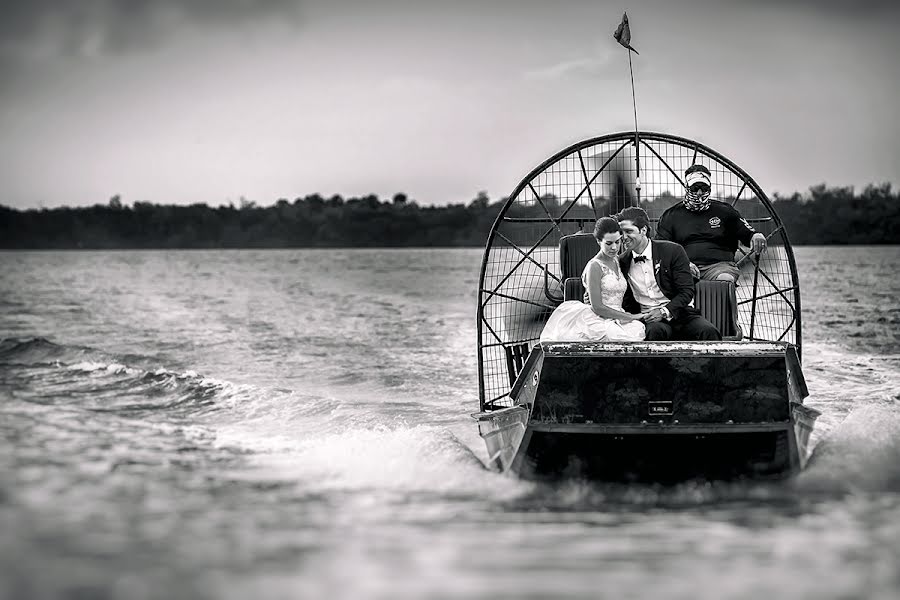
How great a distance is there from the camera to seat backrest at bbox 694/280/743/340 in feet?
22.4

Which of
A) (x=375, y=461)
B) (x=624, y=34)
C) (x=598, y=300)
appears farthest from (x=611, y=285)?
(x=624, y=34)

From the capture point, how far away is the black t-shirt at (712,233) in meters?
7.62

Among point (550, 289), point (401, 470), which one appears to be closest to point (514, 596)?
point (401, 470)

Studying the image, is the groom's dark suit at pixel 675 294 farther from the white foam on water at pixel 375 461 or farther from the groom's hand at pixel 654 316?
the white foam on water at pixel 375 461

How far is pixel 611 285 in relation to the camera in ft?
19.2

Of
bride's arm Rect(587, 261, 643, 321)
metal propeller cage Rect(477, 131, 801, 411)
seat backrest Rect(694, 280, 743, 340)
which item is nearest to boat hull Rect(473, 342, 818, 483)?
bride's arm Rect(587, 261, 643, 321)

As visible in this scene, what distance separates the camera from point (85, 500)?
15.9ft

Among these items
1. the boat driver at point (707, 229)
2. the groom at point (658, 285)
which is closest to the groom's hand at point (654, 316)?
the groom at point (658, 285)

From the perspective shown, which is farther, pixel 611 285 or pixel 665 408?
pixel 611 285

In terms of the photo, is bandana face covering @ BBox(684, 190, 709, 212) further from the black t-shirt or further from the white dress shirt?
the white dress shirt

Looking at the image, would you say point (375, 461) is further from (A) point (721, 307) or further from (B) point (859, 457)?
(B) point (859, 457)

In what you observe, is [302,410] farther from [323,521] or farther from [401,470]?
[323,521]

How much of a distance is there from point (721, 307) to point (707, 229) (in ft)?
3.42

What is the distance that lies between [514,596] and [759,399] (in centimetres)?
208
